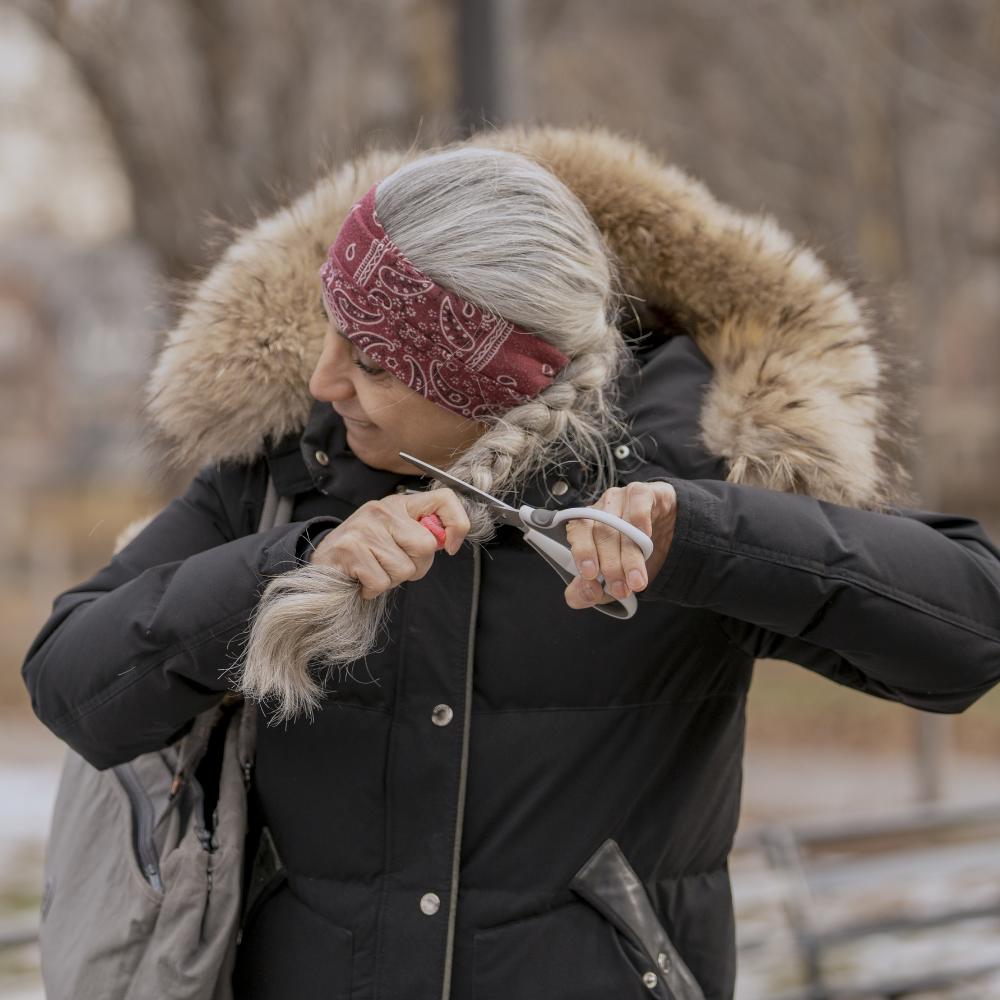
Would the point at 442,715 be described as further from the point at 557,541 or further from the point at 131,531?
the point at 131,531

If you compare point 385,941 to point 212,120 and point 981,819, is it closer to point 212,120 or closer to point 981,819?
point 981,819

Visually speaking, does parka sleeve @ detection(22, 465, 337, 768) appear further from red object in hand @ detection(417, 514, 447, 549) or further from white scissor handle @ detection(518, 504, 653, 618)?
white scissor handle @ detection(518, 504, 653, 618)

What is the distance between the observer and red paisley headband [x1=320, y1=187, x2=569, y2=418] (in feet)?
6.25

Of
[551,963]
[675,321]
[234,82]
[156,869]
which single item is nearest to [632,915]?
Answer: [551,963]

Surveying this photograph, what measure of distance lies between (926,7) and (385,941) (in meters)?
7.55

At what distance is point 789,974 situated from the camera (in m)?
4.74

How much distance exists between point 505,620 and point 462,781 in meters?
0.22

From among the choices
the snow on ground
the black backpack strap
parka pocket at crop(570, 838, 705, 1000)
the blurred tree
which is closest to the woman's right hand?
the black backpack strap

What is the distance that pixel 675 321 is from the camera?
2.23 metres

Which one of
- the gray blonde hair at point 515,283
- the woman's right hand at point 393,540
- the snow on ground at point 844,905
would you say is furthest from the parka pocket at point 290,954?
the snow on ground at point 844,905

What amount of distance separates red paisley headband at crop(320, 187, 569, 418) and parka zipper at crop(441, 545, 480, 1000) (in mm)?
231

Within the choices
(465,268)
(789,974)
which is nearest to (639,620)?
(465,268)

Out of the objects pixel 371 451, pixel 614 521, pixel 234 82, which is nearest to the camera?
pixel 614 521

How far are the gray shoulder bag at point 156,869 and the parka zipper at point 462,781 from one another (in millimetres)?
308
